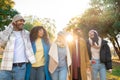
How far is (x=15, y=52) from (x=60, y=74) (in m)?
1.90

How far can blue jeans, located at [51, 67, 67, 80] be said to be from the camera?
28.5ft

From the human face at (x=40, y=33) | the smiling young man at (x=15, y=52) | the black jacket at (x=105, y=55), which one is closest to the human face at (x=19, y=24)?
the smiling young man at (x=15, y=52)

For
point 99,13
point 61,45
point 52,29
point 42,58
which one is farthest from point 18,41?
point 52,29

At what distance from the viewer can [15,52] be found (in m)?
7.32

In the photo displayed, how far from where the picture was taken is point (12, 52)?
23.7ft

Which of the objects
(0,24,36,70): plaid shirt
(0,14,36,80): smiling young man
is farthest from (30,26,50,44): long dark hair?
(0,14,36,80): smiling young man

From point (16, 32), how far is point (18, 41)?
0.23 m

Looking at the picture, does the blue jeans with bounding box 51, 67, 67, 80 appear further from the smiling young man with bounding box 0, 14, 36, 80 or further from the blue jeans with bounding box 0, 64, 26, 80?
the blue jeans with bounding box 0, 64, 26, 80

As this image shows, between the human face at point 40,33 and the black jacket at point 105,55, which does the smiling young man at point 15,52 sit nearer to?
the human face at point 40,33

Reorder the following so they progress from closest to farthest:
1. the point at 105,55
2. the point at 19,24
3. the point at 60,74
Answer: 1. the point at 19,24
2. the point at 60,74
3. the point at 105,55

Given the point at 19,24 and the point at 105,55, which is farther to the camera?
the point at 105,55

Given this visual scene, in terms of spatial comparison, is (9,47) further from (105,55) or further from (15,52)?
(105,55)

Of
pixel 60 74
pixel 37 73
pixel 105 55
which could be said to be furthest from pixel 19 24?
pixel 105 55

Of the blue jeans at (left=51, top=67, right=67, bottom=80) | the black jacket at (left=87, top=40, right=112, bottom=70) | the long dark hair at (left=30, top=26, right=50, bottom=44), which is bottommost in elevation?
the blue jeans at (left=51, top=67, right=67, bottom=80)
